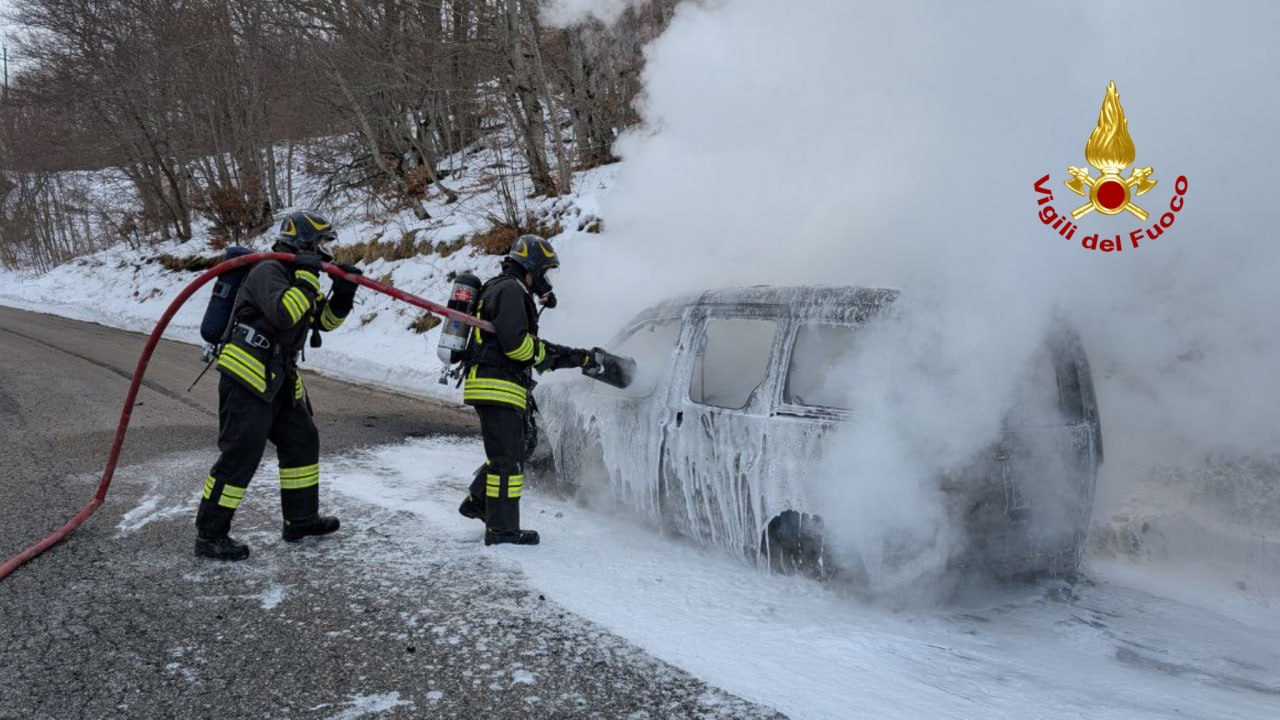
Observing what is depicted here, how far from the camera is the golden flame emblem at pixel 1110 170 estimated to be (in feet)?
13.6

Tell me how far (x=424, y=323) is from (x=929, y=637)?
10.9 m

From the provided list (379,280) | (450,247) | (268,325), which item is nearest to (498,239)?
(450,247)

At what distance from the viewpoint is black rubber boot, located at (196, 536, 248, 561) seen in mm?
4352

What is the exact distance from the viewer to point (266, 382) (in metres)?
4.39

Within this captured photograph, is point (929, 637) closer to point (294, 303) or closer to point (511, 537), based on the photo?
point (511, 537)

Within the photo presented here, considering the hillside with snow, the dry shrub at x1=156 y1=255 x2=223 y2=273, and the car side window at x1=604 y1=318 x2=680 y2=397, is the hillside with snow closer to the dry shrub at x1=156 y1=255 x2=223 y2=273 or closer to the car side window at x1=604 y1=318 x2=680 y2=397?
the car side window at x1=604 y1=318 x2=680 y2=397

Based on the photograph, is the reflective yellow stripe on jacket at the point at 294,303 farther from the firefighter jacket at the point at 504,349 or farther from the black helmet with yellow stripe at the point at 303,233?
the firefighter jacket at the point at 504,349

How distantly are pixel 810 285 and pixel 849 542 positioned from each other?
1.23 meters

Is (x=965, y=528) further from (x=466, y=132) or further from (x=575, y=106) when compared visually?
(x=466, y=132)

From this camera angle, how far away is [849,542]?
12.2 ft

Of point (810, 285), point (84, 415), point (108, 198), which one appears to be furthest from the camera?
point (108, 198)

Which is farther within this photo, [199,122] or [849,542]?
[199,122]

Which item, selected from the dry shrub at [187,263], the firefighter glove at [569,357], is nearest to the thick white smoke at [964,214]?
the firefighter glove at [569,357]

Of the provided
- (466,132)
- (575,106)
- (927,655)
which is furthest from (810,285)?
(466,132)
